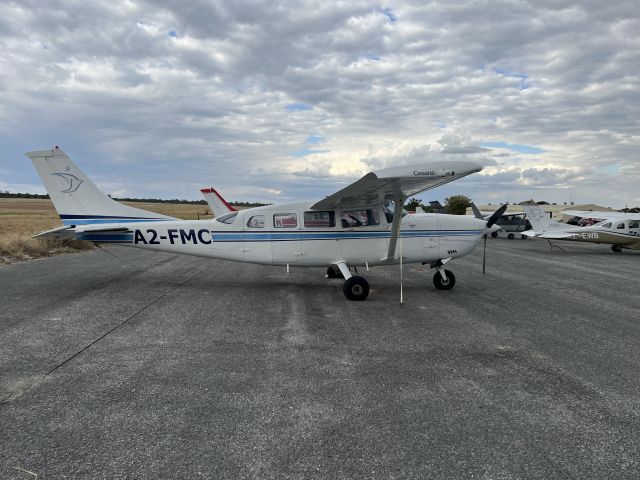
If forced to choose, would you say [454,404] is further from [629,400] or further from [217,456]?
[217,456]

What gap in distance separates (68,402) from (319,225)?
6.36 metres

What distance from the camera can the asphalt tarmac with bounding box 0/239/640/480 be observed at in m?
2.92

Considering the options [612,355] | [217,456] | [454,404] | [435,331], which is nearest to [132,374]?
[217,456]

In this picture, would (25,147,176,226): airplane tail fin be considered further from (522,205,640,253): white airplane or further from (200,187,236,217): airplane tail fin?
(522,205,640,253): white airplane

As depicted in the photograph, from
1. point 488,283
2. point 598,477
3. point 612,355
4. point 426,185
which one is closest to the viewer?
point 598,477

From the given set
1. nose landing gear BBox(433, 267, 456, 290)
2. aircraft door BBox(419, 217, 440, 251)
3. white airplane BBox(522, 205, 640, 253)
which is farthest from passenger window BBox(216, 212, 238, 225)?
white airplane BBox(522, 205, 640, 253)

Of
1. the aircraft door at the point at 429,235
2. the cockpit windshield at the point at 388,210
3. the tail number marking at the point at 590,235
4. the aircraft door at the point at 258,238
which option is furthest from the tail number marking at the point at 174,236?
the tail number marking at the point at 590,235

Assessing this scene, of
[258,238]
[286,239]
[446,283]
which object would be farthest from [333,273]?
[446,283]

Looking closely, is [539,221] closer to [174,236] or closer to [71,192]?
[174,236]

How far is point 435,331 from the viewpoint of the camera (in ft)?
20.7

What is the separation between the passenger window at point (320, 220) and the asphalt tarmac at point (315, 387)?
1747mm

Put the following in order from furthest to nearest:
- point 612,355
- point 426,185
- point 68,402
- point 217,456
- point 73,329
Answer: point 426,185
point 73,329
point 612,355
point 68,402
point 217,456

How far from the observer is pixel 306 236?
9.42 metres

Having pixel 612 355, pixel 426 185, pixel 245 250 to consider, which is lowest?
pixel 612 355
